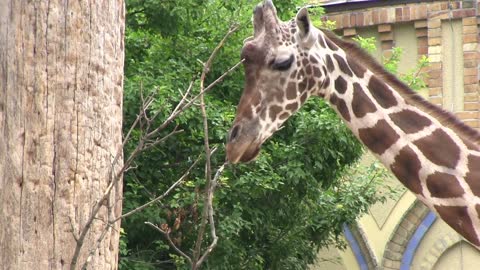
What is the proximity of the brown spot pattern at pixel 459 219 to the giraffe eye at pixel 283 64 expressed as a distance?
1.05 metres

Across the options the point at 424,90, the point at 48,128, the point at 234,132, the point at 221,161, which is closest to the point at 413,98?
the point at 234,132

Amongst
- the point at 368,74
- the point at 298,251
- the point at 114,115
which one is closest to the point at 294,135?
the point at 298,251

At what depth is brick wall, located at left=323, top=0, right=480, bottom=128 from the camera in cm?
1523

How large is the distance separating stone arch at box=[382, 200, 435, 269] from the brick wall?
1.19 meters

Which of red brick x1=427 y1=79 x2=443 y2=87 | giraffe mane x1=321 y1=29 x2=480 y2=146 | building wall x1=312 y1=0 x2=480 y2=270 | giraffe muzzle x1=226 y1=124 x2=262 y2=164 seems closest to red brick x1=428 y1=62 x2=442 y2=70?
building wall x1=312 y1=0 x2=480 y2=270

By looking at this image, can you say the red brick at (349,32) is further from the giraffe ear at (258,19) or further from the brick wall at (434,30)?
the giraffe ear at (258,19)

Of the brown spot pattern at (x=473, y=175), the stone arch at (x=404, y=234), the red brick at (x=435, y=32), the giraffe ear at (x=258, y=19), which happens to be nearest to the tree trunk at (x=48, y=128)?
the giraffe ear at (x=258, y=19)

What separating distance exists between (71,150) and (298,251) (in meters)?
7.28

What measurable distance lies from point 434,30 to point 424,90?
73cm

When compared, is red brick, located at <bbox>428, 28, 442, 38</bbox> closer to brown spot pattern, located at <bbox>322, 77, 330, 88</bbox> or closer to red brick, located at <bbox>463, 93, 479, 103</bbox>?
red brick, located at <bbox>463, 93, 479, 103</bbox>

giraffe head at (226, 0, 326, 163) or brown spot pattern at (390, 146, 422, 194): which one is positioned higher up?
giraffe head at (226, 0, 326, 163)

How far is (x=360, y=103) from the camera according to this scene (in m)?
6.77

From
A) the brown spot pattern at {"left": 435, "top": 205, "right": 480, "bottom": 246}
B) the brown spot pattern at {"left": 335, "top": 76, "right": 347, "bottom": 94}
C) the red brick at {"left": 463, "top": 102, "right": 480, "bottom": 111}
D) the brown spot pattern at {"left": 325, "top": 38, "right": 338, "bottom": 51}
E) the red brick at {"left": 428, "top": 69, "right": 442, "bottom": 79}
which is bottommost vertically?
the brown spot pattern at {"left": 435, "top": 205, "right": 480, "bottom": 246}

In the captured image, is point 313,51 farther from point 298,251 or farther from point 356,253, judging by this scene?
point 356,253
